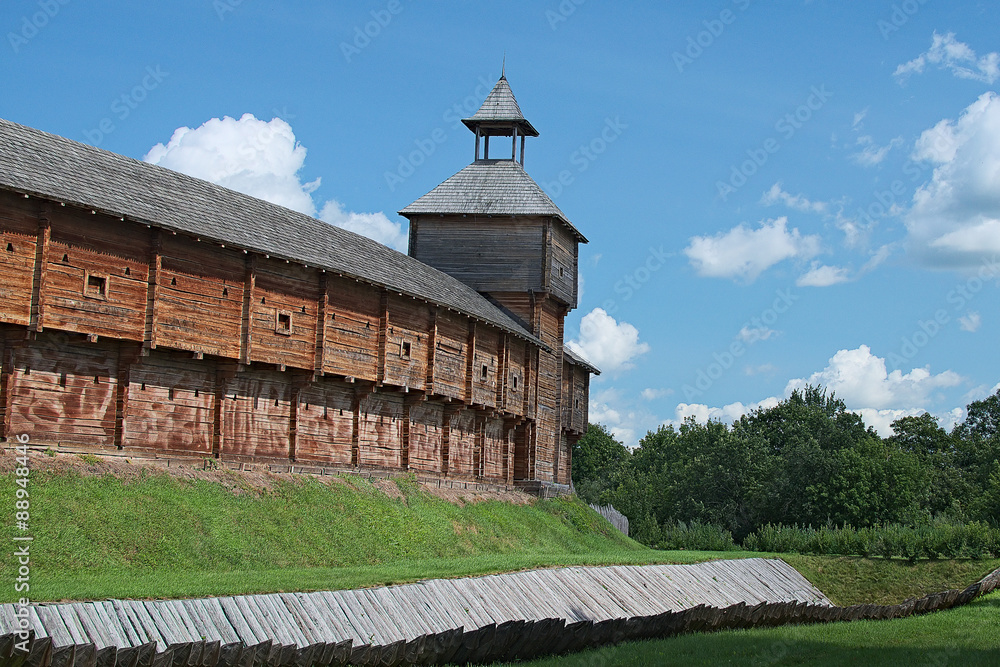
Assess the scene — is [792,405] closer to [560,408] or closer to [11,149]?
[560,408]

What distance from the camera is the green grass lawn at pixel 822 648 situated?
55.5 feet

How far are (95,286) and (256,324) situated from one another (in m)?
5.30

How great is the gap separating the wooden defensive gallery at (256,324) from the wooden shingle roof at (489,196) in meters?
0.19

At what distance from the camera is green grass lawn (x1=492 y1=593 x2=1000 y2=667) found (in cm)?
1691

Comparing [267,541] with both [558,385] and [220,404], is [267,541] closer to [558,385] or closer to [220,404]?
[220,404]

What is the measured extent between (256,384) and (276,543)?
6.60m

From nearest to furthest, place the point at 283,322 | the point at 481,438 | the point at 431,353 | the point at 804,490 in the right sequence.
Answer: the point at 283,322 → the point at 431,353 → the point at 481,438 → the point at 804,490

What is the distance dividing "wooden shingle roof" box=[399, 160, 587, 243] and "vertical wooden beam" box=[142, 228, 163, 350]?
70.9 ft

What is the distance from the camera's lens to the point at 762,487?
56719 millimetres

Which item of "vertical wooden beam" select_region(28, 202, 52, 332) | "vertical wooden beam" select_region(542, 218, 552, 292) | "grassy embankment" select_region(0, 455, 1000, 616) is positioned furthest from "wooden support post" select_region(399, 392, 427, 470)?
"vertical wooden beam" select_region(28, 202, 52, 332)

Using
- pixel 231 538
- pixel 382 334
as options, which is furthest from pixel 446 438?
pixel 231 538

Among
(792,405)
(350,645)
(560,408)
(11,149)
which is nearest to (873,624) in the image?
(350,645)

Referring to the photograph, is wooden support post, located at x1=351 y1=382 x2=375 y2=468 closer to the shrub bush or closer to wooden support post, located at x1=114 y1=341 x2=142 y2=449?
wooden support post, located at x1=114 y1=341 x2=142 y2=449

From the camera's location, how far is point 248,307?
2938 cm
